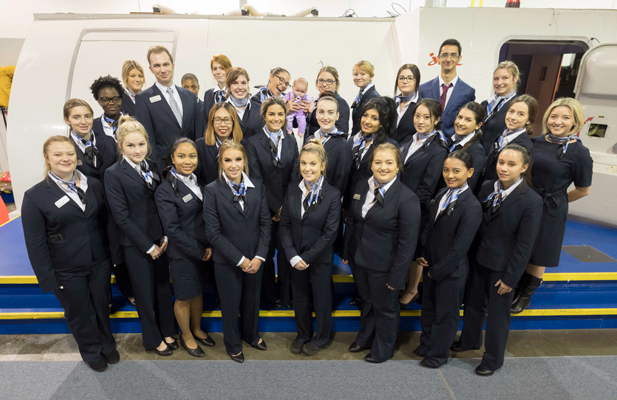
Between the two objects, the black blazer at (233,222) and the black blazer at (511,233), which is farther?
the black blazer at (233,222)

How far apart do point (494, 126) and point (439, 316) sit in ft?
5.81

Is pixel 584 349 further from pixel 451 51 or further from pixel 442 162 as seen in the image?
pixel 451 51

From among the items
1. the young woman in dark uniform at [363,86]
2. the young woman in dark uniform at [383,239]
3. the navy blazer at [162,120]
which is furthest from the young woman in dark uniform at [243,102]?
the young woman in dark uniform at [383,239]

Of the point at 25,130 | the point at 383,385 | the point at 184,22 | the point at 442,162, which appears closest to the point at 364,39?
the point at 184,22

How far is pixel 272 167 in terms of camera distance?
2.80 meters

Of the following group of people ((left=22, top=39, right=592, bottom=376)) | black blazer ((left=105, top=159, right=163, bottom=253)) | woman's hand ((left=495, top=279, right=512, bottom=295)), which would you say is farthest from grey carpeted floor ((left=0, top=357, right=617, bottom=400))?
black blazer ((left=105, top=159, right=163, bottom=253))

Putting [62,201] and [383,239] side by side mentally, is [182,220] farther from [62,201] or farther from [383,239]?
[383,239]

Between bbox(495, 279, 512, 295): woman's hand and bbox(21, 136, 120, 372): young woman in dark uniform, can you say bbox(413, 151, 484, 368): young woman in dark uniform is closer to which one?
bbox(495, 279, 512, 295): woman's hand

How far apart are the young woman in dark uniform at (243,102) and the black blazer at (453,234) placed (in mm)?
1677

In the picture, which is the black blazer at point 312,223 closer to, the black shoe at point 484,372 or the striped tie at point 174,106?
the striped tie at point 174,106

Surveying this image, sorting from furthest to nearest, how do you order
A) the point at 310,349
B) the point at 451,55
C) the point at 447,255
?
the point at 451,55
the point at 310,349
the point at 447,255

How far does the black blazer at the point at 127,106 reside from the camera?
10.0ft

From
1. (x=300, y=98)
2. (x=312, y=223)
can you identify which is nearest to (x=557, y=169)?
(x=312, y=223)

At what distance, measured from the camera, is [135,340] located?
3104mm
